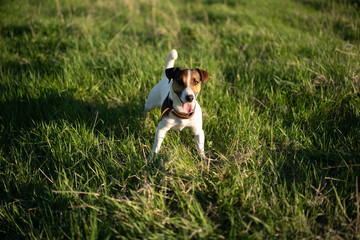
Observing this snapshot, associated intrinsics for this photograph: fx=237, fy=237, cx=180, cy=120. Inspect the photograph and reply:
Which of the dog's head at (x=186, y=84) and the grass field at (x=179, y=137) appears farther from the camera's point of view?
the dog's head at (x=186, y=84)

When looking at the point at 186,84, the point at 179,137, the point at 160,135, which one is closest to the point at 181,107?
the point at 186,84

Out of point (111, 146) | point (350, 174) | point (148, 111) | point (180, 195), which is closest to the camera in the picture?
point (180, 195)

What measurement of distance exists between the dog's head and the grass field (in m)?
0.57

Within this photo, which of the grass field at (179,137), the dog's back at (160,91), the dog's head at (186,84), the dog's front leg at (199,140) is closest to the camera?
the grass field at (179,137)

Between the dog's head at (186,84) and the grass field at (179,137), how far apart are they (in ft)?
1.86

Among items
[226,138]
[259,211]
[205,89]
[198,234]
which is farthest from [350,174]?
[205,89]

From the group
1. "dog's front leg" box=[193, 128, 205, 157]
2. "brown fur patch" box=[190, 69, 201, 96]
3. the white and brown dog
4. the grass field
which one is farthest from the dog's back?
"dog's front leg" box=[193, 128, 205, 157]

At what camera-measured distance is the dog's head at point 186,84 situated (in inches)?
95.4

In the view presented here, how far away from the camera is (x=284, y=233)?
1.78 m

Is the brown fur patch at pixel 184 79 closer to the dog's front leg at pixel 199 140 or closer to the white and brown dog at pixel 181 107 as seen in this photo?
the white and brown dog at pixel 181 107

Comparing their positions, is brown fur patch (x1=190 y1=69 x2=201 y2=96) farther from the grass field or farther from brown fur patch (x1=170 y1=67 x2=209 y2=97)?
the grass field

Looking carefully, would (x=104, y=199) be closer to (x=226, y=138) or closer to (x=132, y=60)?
(x=226, y=138)

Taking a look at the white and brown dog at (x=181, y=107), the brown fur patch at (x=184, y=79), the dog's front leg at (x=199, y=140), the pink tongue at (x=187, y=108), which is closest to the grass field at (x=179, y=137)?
the dog's front leg at (x=199, y=140)

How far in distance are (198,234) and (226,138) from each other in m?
1.40
